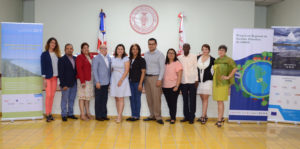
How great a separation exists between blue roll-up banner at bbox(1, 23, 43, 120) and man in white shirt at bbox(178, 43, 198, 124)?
2.83 meters

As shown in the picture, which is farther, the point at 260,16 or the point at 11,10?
the point at 260,16

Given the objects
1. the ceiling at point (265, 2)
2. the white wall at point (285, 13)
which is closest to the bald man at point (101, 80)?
the white wall at point (285, 13)

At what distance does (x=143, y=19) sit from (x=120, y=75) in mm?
3230

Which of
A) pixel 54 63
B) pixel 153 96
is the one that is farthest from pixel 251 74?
pixel 54 63


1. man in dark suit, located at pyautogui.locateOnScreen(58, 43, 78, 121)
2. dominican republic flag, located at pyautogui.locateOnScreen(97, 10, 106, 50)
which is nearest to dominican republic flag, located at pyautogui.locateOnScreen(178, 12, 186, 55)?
dominican republic flag, located at pyautogui.locateOnScreen(97, 10, 106, 50)

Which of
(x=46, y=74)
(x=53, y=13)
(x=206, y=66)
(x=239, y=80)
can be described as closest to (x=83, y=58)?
(x=46, y=74)

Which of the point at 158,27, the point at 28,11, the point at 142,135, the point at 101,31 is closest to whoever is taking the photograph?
the point at 142,135

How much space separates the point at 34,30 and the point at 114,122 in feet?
7.81

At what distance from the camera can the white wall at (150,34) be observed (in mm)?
7105

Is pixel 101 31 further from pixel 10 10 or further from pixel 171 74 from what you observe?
pixel 171 74

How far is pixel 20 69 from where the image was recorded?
4.41 meters

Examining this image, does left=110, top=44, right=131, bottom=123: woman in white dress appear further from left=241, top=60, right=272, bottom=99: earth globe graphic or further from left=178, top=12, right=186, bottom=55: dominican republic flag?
left=178, top=12, right=186, bottom=55: dominican republic flag

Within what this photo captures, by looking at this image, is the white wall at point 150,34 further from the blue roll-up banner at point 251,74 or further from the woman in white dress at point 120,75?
the woman in white dress at point 120,75

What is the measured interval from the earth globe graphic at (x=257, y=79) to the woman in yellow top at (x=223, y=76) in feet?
1.48
